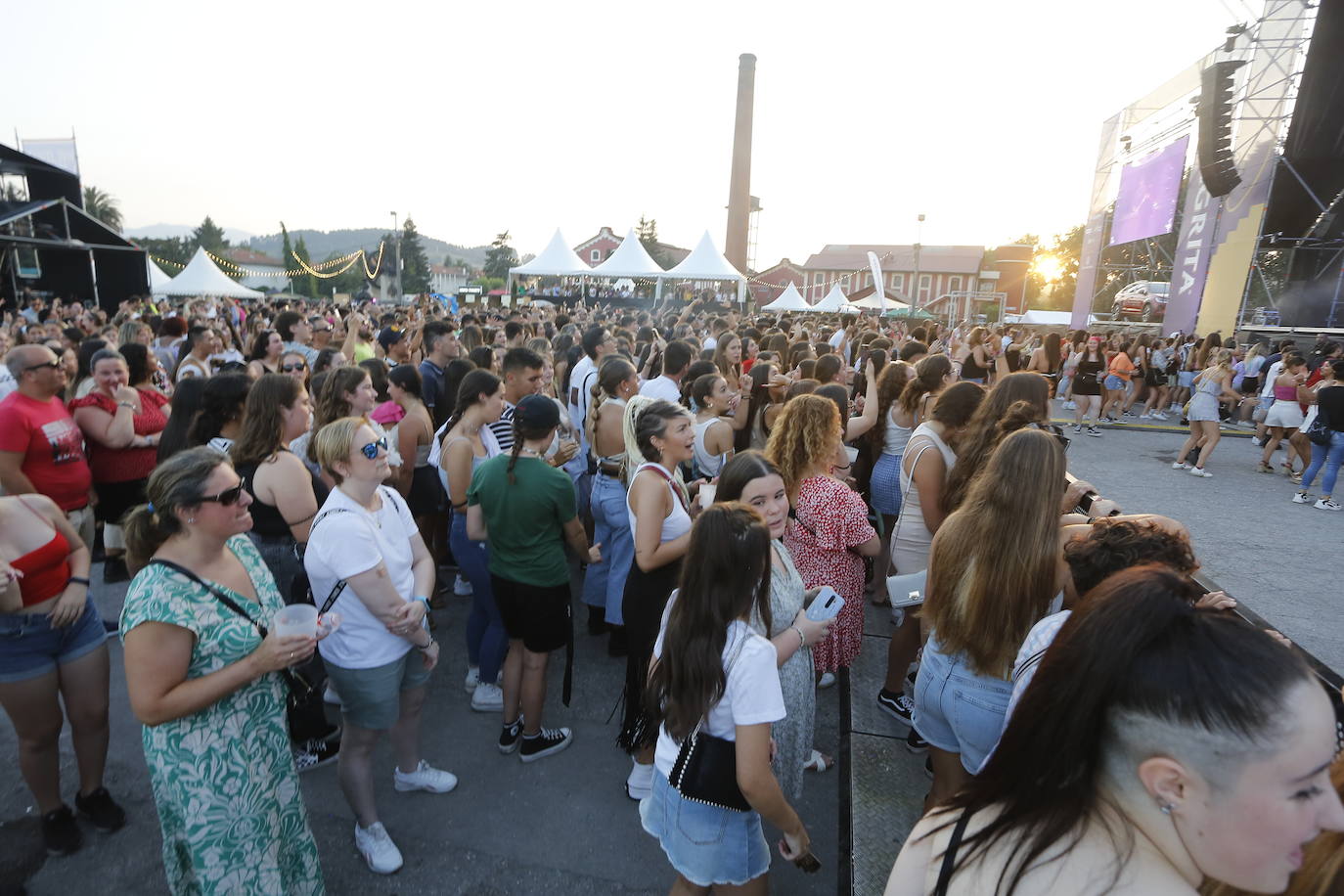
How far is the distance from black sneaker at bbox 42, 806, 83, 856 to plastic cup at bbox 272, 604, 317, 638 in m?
1.73

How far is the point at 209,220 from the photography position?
84.9m

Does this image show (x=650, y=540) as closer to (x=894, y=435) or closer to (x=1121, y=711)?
(x=1121, y=711)

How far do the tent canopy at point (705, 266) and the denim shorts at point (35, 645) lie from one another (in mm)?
19249

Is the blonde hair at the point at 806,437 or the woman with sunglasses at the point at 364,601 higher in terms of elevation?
the blonde hair at the point at 806,437

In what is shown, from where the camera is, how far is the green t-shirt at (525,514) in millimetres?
2947

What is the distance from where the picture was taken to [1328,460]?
7652mm

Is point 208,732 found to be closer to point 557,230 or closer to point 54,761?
point 54,761

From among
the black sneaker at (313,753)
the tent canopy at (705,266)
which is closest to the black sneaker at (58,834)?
the black sneaker at (313,753)

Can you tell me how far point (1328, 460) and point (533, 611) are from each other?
9.48 meters

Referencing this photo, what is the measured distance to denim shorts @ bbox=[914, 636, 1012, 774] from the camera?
7.22 ft

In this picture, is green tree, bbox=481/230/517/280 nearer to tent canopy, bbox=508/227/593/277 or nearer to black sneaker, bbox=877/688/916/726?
tent canopy, bbox=508/227/593/277

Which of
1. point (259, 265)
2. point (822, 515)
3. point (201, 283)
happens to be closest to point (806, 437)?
point (822, 515)

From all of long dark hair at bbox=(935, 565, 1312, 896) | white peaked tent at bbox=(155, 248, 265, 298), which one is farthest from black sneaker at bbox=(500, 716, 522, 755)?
white peaked tent at bbox=(155, 248, 265, 298)

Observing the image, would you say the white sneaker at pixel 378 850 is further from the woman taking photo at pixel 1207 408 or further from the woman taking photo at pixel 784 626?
the woman taking photo at pixel 1207 408
